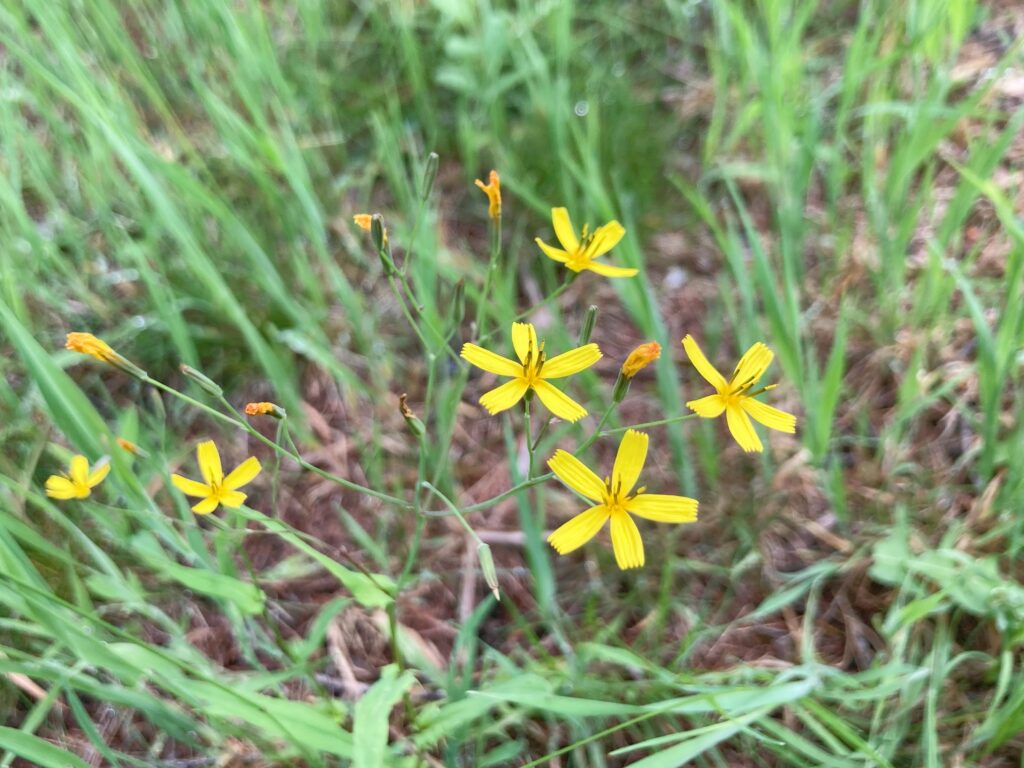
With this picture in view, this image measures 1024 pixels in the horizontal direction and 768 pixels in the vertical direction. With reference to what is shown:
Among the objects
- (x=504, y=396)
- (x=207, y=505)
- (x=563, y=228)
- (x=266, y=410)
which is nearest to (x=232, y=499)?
(x=207, y=505)

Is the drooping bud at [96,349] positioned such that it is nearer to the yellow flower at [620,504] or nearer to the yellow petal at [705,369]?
the yellow flower at [620,504]

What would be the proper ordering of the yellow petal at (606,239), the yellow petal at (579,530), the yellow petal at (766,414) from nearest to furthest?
the yellow petal at (579,530)
the yellow petal at (766,414)
the yellow petal at (606,239)

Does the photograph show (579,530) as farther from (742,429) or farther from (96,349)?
(96,349)

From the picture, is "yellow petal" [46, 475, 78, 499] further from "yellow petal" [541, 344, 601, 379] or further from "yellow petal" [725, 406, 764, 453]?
"yellow petal" [725, 406, 764, 453]

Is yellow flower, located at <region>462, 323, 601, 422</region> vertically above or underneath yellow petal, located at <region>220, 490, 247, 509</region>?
above

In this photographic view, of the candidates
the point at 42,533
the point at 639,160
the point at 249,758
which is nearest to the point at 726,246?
the point at 639,160

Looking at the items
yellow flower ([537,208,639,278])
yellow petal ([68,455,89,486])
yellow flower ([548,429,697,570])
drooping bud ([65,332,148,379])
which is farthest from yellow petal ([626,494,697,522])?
yellow petal ([68,455,89,486])

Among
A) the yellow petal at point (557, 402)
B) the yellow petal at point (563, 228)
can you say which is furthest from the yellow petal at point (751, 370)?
the yellow petal at point (563, 228)

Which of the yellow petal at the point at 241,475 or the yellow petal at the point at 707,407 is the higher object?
the yellow petal at the point at 707,407
